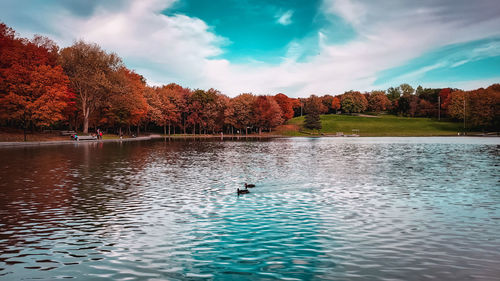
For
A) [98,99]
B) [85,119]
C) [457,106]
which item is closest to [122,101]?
[98,99]

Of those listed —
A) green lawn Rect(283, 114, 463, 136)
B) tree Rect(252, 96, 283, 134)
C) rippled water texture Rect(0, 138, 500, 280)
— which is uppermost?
tree Rect(252, 96, 283, 134)

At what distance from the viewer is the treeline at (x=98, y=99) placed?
2783 inches

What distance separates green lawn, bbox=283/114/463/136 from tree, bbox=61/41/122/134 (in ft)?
266

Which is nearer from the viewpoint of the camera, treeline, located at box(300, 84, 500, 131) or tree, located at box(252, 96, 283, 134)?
treeline, located at box(300, 84, 500, 131)

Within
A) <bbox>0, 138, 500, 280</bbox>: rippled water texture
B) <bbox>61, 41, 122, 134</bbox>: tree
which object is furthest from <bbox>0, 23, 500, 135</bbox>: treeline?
<bbox>0, 138, 500, 280</bbox>: rippled water texture

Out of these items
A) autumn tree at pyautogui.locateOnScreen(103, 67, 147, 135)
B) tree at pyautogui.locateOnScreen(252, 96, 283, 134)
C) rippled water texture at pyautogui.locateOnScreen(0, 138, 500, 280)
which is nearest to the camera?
rippled water texture at pyautogui.locateOnScreen(0, 138, 500, 280)

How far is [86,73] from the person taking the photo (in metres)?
86.7

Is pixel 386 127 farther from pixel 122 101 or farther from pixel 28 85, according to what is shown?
pixel 28 85

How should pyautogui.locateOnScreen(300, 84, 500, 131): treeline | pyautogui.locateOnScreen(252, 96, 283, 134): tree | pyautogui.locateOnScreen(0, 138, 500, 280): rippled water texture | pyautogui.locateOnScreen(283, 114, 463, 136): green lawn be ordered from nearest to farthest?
pyautogui.locateOnScreen(0, 138, 500, 280): rippled water texture → pyautogui.locateOnScreen(300, 84, 500, 131): treeline → pyautogui.locateOnScreen(252, 96, 283, 134): tree → pyautogui.locateOnScreen(283, 114, 463, 136): green lawn

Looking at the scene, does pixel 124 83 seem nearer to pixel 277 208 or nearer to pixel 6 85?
pixel 6 85

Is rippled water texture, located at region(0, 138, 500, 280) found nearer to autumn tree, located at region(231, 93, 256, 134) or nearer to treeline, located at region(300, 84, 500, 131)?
autumn tree, located at region(231, 93, 256, 134)

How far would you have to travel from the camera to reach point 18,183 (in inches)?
861

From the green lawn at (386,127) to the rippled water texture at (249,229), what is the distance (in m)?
129

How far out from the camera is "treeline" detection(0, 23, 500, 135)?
70688 mm
